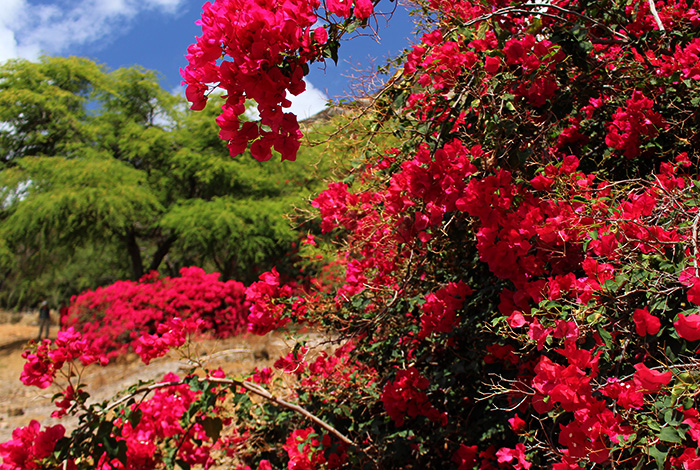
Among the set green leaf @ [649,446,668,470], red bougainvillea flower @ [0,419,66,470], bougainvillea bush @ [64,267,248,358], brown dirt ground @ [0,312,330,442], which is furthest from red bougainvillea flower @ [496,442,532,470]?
bougainvillea bush @ [64,267,248,358]

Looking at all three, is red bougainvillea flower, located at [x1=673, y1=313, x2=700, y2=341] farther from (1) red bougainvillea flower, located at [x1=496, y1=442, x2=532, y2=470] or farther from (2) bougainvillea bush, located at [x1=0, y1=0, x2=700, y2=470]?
(1) red bougainvillea flower, located at [x1=496, y1=442, x2=532, y2=470]

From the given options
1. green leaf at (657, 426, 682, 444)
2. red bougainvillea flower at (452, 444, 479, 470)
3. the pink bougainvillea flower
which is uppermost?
the pink bougainvillea flower

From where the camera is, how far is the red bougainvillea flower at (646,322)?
945mm

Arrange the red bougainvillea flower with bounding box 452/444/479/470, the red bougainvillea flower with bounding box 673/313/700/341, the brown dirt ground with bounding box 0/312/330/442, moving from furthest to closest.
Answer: the brown dirt ground with bounding box 0/312/330/442 → the red bougainvillea flower with bounding box 452/444/479/470 → the red bougainvillea flower with bounding box 673/313/700/341

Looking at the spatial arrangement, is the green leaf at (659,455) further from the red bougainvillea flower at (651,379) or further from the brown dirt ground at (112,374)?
the brown dirt ground at (112,374)

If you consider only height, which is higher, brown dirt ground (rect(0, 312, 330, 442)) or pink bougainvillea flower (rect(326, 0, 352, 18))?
pink bougainvillea flower (rect(326, 0, 352, 18))

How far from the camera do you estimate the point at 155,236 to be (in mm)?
13258

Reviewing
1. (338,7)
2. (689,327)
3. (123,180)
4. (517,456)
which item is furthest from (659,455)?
(123,180)

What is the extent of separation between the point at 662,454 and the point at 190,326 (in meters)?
1.86

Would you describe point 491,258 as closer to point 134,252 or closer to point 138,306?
point 138,306

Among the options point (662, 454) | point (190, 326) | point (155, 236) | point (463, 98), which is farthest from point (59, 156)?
point (662, 454)

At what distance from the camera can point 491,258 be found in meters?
1.42

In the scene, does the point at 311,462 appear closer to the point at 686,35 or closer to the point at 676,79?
the point at 676,79

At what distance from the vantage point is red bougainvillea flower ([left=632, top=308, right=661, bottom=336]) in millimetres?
945
